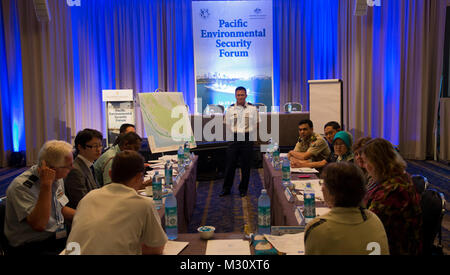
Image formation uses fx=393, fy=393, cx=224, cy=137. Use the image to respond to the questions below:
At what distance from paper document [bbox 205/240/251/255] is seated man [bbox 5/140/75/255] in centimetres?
88

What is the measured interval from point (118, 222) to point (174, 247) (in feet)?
1.44

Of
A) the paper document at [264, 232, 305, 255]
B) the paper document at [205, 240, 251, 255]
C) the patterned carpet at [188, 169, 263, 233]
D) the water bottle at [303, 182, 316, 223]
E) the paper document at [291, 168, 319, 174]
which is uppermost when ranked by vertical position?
the water bottle at [303, 182, 316, 223]

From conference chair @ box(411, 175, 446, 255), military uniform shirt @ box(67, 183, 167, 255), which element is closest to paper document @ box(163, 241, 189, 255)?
military uniform shirt @ box(67, 183, 167, 255)

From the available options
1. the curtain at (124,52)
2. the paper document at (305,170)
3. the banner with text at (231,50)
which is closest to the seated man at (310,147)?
the paper document at (305,170)

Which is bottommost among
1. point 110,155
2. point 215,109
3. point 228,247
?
point 228,247

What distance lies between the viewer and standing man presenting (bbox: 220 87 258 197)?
5395 mm

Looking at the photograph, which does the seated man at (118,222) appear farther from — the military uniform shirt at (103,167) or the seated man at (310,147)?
the seated man at (310,147)

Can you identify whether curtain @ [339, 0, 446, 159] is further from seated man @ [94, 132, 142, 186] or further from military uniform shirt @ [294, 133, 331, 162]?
seated man @ [94, 132, 142, 186]

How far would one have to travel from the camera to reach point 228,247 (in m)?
1.89

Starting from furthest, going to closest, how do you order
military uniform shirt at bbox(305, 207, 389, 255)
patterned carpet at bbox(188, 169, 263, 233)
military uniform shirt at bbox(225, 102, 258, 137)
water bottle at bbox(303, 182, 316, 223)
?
military uniform shirt at bbox(225, 102, 258, 137) < patterned carpet at bbox(188, 169, 263, 233) < water bottle at bbox(303, 182, 316, 223) < military uniform shirt at bbox(305, 207, 389, 255)

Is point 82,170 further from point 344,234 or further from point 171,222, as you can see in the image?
point 344,234

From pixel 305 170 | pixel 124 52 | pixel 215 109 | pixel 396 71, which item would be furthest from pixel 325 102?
pixel 124 52

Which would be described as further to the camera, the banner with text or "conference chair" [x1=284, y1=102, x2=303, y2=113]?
the banner with text

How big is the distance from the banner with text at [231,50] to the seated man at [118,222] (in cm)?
810
